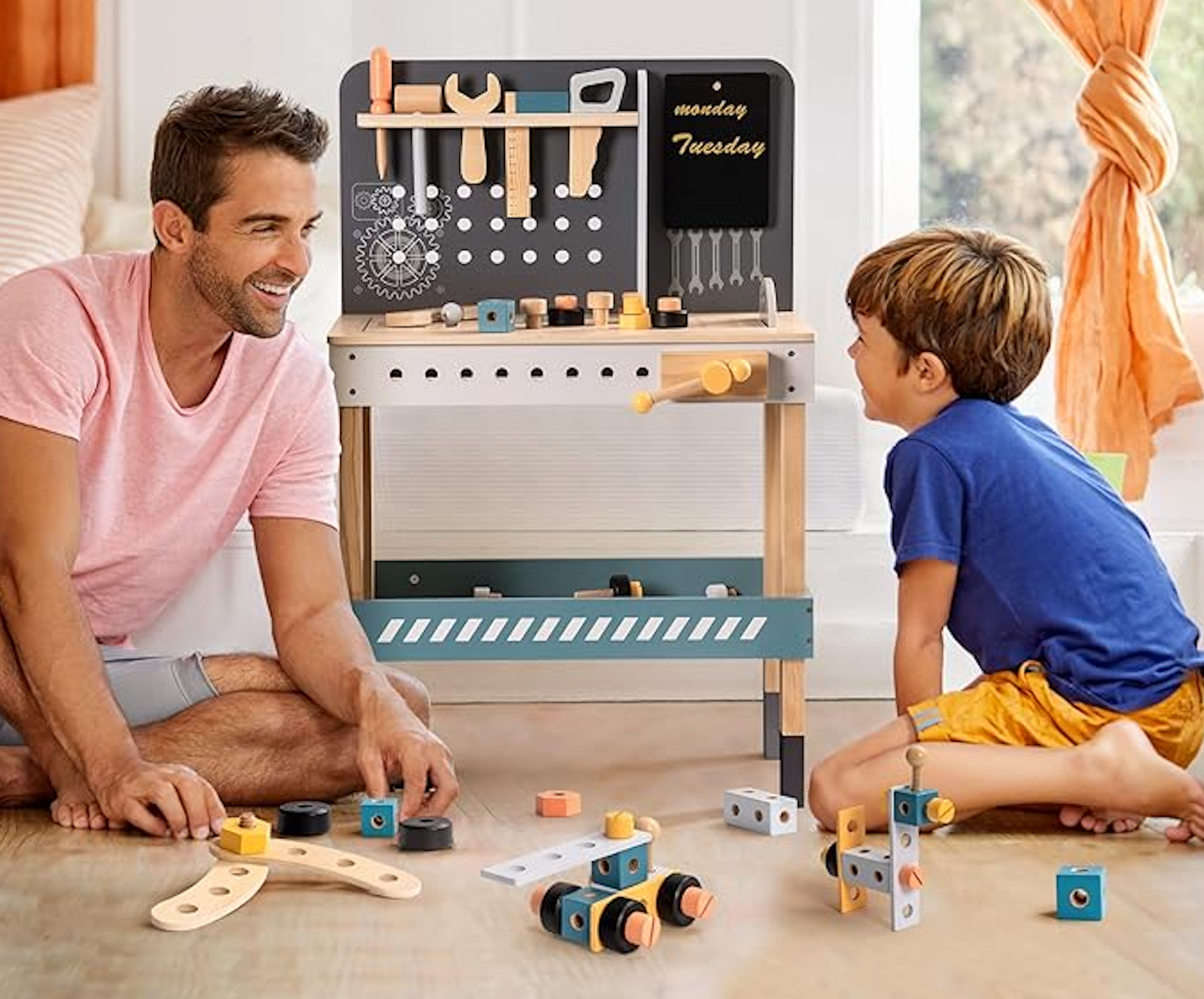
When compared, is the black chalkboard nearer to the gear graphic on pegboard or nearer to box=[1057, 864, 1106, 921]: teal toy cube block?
the gear graphic on pegboard

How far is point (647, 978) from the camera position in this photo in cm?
200

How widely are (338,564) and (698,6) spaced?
5.21ft

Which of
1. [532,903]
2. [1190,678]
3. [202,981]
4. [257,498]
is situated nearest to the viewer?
[202,981]

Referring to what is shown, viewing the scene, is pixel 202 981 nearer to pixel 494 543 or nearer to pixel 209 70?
pixel 494 543

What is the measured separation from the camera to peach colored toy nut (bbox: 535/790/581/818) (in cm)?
272

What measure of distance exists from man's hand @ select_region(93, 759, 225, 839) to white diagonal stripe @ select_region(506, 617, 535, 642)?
51 cm

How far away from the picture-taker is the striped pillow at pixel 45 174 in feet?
11.4

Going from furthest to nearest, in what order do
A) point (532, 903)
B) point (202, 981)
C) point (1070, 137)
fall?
1. point (1070, 137)
2. point (532, 903)
3. point (202, 981)

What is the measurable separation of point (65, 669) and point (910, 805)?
40.5 inches

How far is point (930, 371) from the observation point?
8.77 ft

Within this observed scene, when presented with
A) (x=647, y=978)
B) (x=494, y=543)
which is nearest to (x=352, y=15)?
(x=494, y=543)

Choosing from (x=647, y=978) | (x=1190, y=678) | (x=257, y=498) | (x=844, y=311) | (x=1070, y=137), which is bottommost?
(x=647, y=978)

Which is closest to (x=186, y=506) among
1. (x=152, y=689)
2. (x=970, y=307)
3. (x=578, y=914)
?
(x=152, y=689)

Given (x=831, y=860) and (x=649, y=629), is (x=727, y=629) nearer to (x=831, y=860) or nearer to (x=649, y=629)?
(x=649, y=629)
